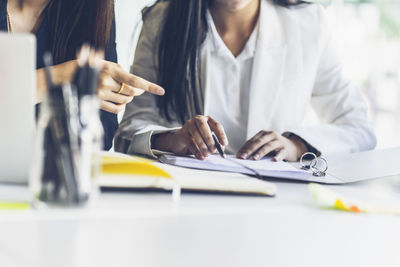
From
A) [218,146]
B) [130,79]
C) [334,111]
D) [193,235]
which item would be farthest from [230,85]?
[193,235]

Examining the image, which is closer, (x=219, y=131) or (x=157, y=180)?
(x=157, y=180)

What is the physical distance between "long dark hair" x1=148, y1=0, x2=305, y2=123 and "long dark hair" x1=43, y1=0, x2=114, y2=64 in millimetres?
201

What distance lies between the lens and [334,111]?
1.65 metres

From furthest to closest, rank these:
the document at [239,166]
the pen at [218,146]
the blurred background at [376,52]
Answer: the blurred background at [376,52] → the pen at [218,146] → the document at [239,166]

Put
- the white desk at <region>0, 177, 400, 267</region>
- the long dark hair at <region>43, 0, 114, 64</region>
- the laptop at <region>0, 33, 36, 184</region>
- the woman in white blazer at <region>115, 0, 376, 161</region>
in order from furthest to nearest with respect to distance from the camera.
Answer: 1. the woman in white blazer at <region>115, 0, 376, 161</region>
2. the long dark hair at <region>43, 0, 114, 64</region>
3. the laptop at <region>0, 33, 36, 184</region>
4. the white desk at <region>0, 177, 400, 267</region>

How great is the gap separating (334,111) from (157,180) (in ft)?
3.46

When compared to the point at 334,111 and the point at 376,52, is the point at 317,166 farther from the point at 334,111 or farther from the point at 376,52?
the point at 376,52

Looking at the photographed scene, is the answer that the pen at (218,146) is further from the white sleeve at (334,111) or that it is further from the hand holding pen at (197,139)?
the white sleeve at (334,111)

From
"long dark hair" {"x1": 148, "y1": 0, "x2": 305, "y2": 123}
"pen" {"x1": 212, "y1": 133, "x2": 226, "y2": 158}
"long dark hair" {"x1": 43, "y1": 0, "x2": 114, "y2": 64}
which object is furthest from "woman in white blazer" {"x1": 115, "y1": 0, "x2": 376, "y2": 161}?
"pen" {"x1": 212, "y1": 133, "x2": 226, "y2": 158}

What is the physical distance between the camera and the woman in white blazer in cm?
162

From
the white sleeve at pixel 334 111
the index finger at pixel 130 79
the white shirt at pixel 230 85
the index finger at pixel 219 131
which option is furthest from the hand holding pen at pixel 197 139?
the white shirt at pixel 230 85

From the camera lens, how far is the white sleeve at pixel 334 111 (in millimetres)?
1400

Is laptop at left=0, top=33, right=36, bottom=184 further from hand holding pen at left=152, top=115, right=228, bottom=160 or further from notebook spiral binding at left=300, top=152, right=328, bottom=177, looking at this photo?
notebook spiral binding at left=300, top=152, right=328, bottom=177

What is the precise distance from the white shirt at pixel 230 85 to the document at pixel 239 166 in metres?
0.61
